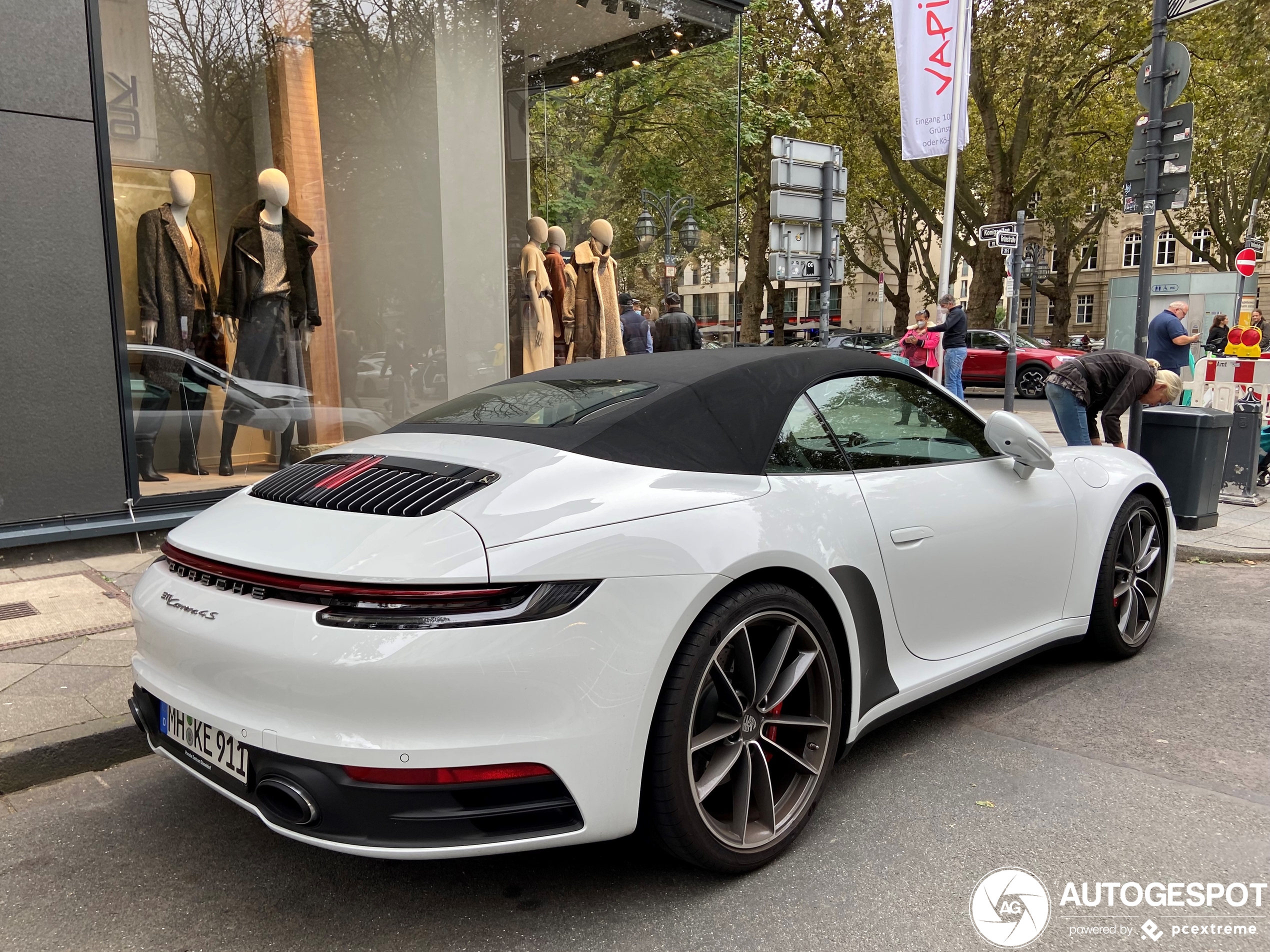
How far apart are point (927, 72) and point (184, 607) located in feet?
41.2

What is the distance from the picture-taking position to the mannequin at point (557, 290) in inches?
390

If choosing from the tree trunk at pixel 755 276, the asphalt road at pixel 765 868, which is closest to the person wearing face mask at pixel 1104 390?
the asphalt road at pixel 765 868

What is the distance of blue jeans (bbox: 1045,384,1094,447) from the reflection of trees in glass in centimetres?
682

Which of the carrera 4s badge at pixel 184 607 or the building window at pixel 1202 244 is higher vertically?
the building window at pixel 1202 244

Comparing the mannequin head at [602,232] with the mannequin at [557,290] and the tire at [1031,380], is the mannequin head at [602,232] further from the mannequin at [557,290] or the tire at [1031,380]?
the tire at [1031,380]

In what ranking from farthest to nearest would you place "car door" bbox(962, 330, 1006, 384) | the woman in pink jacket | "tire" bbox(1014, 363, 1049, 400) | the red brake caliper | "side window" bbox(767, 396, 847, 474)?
1. "car door" bbox(962, 330, 1006, 384)
2. "tire" bbox(1014, 363, 1049, 400)
3. the woman in pink jacket
4. "side window" bbox(767, 396, 847, 474)
5. the red brake caliper

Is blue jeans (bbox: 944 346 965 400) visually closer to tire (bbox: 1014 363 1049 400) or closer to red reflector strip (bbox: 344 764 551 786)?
tire (bbox: 1014 363 1049 400)

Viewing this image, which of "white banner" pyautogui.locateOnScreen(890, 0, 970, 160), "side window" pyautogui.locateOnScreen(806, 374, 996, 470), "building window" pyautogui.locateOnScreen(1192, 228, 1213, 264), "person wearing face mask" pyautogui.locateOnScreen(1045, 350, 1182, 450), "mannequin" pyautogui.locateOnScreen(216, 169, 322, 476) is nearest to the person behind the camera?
"side window" pyautogui.locateOnScreen(806, 374, 996, 470)

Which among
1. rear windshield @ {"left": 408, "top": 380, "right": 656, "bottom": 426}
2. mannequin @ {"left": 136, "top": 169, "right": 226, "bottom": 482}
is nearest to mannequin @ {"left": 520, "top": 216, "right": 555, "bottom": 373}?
mannequin @ {"left": 136, "top": 169, "right": 226, "bottom": 482}

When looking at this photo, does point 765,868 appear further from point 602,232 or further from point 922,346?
point 922,346

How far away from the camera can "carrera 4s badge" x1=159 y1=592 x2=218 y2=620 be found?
2344 millimetres

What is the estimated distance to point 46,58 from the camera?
5754mm

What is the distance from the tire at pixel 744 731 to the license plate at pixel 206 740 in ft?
3.17

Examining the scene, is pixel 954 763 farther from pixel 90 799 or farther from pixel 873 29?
pixel 873 29
